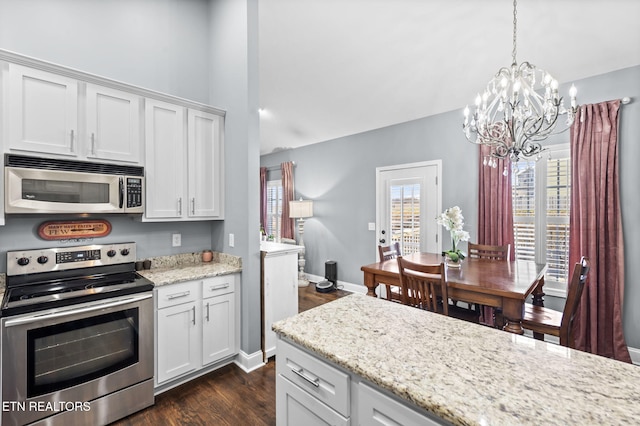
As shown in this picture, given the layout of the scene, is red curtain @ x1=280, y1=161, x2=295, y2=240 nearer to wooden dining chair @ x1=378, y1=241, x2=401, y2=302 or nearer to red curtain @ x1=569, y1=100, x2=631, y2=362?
wooden dining chair @ x1=378, y1=241, x2=401, y2=302

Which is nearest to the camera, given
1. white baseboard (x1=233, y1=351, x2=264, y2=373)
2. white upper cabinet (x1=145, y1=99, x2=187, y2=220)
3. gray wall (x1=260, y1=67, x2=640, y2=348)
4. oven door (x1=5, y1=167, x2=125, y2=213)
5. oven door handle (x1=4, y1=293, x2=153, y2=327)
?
oven door handle (x1=4, y1=293, x2=153, y2=327)

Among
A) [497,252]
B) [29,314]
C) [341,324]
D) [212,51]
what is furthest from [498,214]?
[29,314]

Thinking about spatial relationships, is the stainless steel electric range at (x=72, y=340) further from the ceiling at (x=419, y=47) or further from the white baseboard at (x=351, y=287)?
the white baseboard at (x=351, y=287)

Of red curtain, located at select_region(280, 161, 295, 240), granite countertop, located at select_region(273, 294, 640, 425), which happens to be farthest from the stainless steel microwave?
red curtain, located at select_region(280, 161, 295, 240)

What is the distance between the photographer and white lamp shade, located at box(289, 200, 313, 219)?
5.39 meters

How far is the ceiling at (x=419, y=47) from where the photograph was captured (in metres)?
2.47

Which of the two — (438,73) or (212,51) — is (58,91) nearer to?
Answer: (212,51)

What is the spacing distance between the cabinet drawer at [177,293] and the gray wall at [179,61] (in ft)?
1.44

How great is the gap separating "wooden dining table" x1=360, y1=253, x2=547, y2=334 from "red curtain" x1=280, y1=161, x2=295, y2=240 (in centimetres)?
334

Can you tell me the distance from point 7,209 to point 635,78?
16.7 ft

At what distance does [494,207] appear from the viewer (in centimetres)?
341

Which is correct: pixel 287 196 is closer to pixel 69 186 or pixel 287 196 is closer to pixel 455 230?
pixel 455 230

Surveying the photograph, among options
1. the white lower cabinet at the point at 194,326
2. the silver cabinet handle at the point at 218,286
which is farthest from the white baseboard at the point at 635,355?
the silver cabinet handle at the point at 218,286

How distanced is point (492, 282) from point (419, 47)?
2472 millimetres
